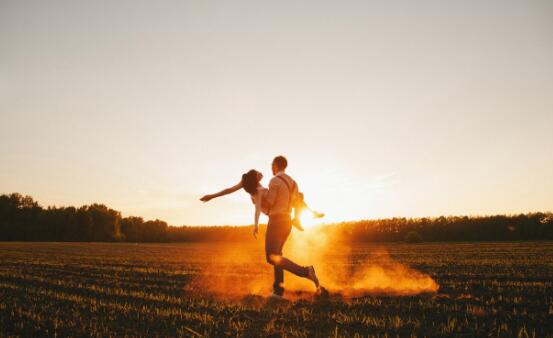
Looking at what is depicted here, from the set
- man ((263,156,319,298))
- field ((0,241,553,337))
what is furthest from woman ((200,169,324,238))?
field ((0,241,553,337))

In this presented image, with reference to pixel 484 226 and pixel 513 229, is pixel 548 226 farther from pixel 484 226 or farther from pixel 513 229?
pixel 484 226

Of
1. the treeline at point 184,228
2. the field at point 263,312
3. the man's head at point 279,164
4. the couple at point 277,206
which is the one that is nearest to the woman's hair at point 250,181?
the couple at point 277,206

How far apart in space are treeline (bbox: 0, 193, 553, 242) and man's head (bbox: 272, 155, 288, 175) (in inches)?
1891

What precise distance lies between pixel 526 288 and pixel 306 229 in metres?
5.24

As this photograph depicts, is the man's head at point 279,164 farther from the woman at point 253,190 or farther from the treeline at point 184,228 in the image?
the treeline at point 184,228

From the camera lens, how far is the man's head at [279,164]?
7320 millimetres

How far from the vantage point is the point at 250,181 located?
7.04m

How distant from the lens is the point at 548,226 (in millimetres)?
51062

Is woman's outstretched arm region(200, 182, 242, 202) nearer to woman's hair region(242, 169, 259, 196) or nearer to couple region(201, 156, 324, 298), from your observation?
couple region(201, 156, 324, 298)

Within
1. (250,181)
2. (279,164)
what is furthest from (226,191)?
(279,164)

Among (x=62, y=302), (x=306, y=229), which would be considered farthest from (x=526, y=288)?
(x=62, y=302)

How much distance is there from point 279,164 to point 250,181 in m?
0.67

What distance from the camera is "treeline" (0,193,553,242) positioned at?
5372cm

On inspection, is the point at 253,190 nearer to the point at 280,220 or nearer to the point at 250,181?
the point at 250,181
